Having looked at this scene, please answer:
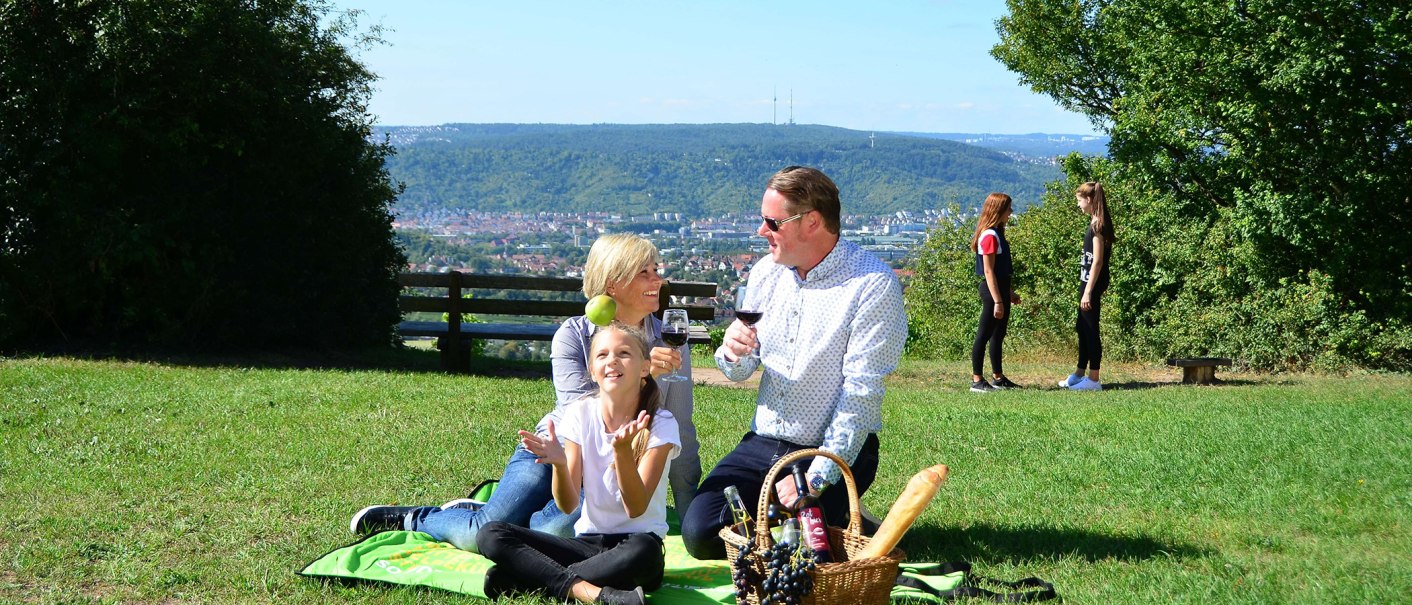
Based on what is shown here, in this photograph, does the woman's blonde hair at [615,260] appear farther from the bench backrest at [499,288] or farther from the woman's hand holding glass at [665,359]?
the bench backrest at [499,288]

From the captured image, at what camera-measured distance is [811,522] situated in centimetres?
443

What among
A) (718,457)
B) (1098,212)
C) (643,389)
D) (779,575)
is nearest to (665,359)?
(643,389)

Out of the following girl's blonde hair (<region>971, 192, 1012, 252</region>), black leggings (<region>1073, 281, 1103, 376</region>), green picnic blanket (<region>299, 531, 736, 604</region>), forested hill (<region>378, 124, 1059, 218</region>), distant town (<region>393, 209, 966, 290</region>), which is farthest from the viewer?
forested hill (<region>378, 124, 1059, 218</region>)

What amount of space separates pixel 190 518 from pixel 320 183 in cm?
864

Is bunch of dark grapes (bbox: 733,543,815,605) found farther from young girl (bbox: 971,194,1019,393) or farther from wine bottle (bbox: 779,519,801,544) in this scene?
young girl (bbox: 971,194,1019,393)

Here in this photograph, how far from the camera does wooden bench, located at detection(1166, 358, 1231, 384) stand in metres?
12.7

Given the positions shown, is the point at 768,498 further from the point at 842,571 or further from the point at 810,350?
the point at 810,350

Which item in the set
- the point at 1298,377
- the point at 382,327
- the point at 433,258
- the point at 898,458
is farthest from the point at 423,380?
the point at 433,258

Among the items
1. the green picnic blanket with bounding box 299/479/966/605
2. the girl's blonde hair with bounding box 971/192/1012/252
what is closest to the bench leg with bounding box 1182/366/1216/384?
the girl's blonde hair with bounding box 971/192/1012/252

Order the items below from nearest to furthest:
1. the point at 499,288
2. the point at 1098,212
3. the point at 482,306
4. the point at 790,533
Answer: the point at 790,533, the point at 1098,212, the point at 482,306, the point at 499,288

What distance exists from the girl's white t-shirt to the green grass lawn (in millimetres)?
664

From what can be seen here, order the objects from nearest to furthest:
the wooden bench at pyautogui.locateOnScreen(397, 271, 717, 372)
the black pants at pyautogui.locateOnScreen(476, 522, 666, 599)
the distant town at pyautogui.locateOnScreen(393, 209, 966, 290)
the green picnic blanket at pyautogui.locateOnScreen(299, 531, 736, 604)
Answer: the black pants at pyautogui.locateOnScreen(476, 522, 666, 599)
the green picnic blanket at pyautogui.locateOnScreen(299, 531, 736, 604)
the wooden bench at pyautogui.locateOnScreen(397, 271, 717, 372)
the distant town at pyautogui.locateOnScreen(393, 209, 966, 290)

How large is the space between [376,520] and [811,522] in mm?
2384

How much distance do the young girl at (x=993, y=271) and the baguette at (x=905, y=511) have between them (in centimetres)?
793
